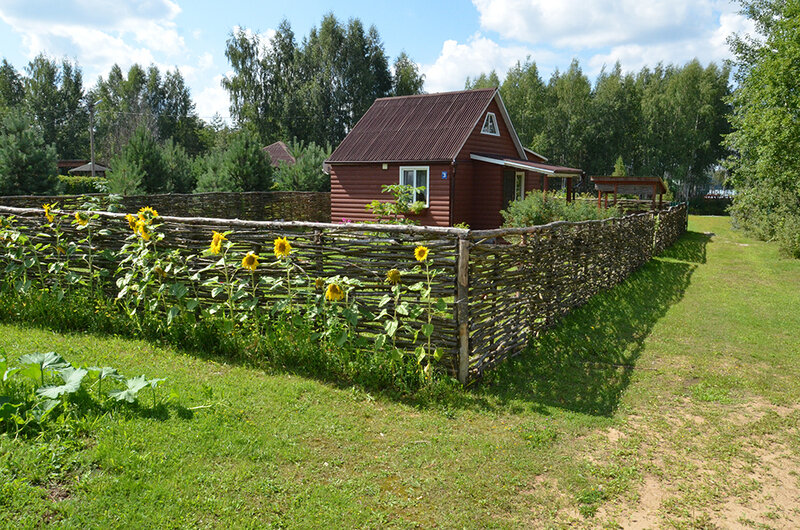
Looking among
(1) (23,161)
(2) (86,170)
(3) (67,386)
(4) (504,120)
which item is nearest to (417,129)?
(4) (504,120)

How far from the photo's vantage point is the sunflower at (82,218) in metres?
6.70

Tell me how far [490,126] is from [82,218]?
15676 millimetres

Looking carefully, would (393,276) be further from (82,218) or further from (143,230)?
(82,218)

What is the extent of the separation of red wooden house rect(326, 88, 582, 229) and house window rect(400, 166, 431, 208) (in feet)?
0.11

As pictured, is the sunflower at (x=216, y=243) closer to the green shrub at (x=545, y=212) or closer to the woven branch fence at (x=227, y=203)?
the woven branch fence at (x=227, y=203)

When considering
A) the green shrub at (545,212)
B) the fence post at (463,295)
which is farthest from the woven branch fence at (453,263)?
the green shrub at (545,212)

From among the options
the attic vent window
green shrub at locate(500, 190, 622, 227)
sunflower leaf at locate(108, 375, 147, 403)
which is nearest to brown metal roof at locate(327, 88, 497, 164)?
the attic vent window

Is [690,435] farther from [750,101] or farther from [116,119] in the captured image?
[116,119]

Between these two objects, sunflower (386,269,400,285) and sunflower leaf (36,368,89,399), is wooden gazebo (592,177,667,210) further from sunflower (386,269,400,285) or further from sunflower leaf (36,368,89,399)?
sunflower leaf (36,368,89,399)

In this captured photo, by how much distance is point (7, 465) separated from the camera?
3402 mm

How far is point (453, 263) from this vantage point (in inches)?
208

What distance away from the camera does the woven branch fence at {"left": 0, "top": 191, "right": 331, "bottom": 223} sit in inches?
598

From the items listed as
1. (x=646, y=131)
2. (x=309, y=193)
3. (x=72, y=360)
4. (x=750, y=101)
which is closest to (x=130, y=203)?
(x=309, y=193)

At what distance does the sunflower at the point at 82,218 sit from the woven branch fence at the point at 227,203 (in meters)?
6.99
